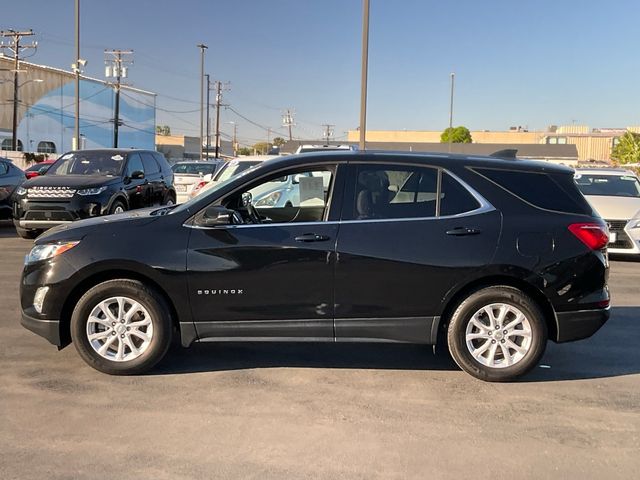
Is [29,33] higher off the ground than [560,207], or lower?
higher

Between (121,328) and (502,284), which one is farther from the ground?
(502,284)

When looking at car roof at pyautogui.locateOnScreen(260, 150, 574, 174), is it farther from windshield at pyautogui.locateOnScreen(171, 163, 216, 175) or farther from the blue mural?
the blue mural

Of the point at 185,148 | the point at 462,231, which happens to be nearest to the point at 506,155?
the point at 462,231

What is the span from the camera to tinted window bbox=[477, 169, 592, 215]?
4879mm

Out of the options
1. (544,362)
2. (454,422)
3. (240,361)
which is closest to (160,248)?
(240,361)

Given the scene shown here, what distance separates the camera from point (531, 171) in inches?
196

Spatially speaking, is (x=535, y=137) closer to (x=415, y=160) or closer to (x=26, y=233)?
(x=26, y=233)

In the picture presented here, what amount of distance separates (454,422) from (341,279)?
1.31 metres

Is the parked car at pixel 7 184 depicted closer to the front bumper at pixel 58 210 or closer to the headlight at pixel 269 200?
the front bumper at pixel 58 210

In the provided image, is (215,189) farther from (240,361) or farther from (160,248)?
(240,361)

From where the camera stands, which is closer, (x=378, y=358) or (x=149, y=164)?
(x=378, y=358)

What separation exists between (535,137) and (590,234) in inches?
4343

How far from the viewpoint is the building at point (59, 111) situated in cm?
6519

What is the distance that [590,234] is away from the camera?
4.82 metres
